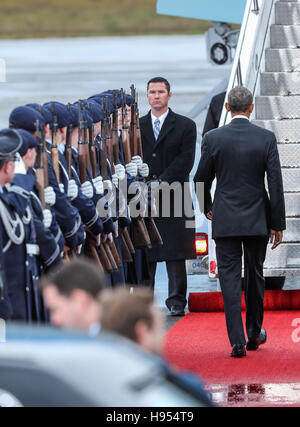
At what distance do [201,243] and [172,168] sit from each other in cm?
78

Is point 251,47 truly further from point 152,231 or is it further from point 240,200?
point 240,200

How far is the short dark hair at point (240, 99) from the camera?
7449 mm

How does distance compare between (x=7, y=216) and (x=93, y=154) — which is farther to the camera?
(x=93, y=154)

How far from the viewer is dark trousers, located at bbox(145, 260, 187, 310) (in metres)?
9.54

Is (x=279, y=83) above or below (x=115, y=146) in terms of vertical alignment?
above

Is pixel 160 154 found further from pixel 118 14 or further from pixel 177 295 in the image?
pixel 118 14

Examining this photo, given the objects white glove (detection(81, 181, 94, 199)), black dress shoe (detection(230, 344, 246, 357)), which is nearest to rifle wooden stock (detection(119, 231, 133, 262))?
black dress shoe (detection(230, 344, 246, 357))

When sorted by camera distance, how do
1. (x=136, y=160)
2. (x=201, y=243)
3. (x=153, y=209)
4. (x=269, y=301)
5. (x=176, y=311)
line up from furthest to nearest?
1. (x=201, y=243)
2. (x=269, y=301)
3. (x=176, y=311)
4. (x=153, y=209)
5. (x=136, y=160)

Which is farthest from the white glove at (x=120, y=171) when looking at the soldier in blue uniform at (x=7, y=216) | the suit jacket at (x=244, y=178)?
the soldier in blue uniform at (x=7, y=216)

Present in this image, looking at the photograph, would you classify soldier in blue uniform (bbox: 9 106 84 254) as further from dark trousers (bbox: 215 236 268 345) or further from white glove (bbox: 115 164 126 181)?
white glove (bbox: 115 164 126 181)

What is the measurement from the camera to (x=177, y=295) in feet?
31.4

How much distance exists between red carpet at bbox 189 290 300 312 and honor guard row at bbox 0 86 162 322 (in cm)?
105

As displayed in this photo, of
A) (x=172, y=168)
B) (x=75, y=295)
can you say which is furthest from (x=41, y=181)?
(x=172, y=168)

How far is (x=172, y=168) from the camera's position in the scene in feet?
30.8
